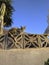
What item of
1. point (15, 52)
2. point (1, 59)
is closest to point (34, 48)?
point (15, 52)

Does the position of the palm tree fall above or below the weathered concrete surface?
above

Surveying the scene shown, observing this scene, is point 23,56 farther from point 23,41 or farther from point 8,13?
point 8,13

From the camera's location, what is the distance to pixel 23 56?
12.7 meters

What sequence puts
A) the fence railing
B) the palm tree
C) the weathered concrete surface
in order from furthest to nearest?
1. the palm tree
2. the fence railing
3. the weathered concrete surface

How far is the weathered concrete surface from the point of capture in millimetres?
12523

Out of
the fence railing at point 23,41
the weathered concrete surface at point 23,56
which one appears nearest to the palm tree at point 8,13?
the fence railing at point 23,41

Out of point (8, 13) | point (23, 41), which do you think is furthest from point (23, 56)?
point (8, 13)

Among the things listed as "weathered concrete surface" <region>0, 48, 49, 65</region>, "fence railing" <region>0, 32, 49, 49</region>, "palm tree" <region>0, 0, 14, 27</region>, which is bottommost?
"weathered concrete surface" <region>0, 48, 49, 65</region>

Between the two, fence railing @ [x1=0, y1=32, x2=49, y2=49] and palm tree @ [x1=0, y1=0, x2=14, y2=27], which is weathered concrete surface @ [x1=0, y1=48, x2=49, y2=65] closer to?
fence railing @ [x1=0, y1=32, x2=49, y2=49]

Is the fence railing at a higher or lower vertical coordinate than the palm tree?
lower

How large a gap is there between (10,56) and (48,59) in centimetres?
219

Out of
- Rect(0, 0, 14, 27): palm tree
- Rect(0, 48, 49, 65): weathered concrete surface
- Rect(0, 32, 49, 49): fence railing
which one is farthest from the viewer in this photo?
Rect(0, 0, 14, 27): palm tree

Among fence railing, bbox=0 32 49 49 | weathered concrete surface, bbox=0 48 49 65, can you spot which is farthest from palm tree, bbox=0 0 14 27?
weathered concrete surface, bbox=0 48 49 65

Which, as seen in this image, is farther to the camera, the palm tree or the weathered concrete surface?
the palm tree
